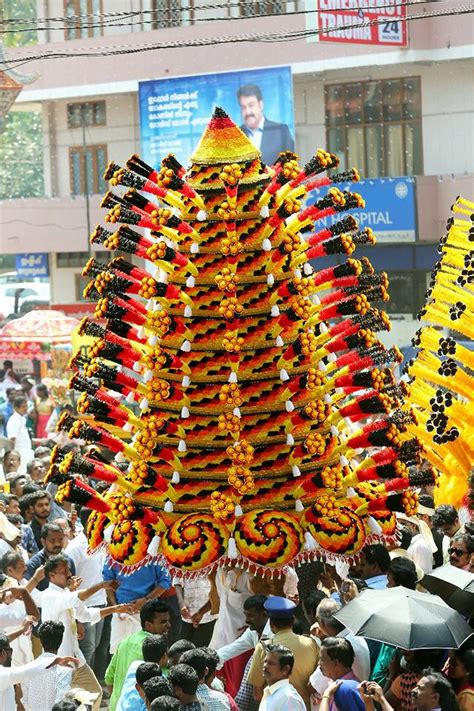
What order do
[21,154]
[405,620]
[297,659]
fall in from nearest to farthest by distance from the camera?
[405,620], [297,659], [21,154]

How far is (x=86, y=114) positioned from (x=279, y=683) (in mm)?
22131

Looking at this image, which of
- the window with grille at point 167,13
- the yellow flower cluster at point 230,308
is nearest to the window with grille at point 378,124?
the window with grille at point 167,13

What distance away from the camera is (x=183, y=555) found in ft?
24.6

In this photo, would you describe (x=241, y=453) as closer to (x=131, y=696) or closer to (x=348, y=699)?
(x=131, y=696)

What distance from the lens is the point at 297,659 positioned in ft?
22.0

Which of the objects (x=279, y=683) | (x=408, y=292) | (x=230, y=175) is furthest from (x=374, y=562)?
(x=408, y=292)

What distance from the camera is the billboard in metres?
22.7

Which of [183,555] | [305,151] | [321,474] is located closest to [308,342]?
[321,474]

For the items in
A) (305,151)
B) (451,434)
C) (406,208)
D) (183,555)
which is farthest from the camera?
(305,151)

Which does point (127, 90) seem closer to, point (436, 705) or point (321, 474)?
point (321, 474)

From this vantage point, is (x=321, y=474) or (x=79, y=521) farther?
(x=79, y=521)

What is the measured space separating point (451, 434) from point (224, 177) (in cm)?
275

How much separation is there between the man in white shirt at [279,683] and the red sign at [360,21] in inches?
618

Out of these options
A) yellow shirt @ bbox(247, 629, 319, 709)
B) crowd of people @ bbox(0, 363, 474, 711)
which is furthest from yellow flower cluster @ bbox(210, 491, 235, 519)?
yellow shirt @ bbox(247, 629, 319, 709)
